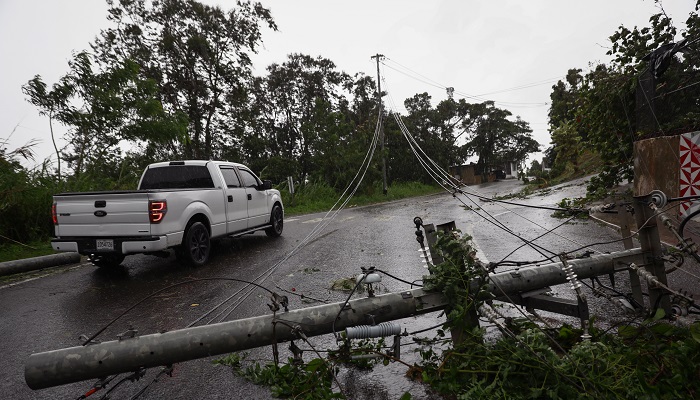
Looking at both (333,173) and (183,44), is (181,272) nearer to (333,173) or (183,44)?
(333,173)

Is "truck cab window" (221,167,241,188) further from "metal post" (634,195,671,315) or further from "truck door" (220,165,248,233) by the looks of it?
"metal post" (634,195,671,315)

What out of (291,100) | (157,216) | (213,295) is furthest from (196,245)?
(291,100)

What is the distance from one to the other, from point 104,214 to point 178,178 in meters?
2.03

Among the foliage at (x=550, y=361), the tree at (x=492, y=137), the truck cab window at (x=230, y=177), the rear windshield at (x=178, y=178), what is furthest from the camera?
the tree at (x=492, y=137)

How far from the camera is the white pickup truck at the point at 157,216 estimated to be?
638cm

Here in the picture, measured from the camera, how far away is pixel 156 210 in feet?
20.9

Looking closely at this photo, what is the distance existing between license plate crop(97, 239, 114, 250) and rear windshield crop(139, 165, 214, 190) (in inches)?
79.2

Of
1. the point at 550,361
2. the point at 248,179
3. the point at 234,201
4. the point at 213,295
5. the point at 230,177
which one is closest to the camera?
the point at 550,361

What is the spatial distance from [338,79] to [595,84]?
28.6m

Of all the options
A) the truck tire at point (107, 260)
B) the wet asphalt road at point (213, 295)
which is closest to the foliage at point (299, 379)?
the wet asphalt road at point (213, 295)

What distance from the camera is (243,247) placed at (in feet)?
30.9

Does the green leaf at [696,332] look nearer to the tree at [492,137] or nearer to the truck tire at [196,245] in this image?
the truck tire at [196,245]

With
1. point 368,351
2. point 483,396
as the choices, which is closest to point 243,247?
point 368,351

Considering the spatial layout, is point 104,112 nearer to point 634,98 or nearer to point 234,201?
point 234,201
